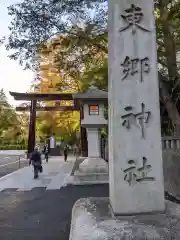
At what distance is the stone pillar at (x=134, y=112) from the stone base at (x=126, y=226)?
18 centimetres

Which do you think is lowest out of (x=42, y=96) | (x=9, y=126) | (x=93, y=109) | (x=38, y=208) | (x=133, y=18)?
(x=38, y=208)

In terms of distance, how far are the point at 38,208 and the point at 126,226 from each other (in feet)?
16.6

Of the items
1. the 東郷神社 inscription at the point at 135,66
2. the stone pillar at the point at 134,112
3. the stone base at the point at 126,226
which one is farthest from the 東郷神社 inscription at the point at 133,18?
the stone base at the point at 126,226

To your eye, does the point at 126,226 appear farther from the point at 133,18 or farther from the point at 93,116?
the point at 93,116

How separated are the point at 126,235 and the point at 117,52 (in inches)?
92.5

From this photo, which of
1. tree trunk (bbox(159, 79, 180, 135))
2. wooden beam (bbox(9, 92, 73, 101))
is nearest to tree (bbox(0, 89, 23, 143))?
wooden beam (bbox(9, 92, 73, 101))

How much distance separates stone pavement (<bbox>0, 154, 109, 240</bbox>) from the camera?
5590 mm

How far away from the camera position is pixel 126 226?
3.31m

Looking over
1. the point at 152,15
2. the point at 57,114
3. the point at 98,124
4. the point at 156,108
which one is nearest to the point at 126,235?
the point at 156,108

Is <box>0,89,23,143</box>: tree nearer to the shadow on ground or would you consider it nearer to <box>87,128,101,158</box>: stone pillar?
<box>87,128,101,158</box>: stone pillar

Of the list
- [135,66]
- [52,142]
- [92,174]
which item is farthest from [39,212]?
[52,142]

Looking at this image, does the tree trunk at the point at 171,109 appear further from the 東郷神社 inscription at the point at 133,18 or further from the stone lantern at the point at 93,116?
the 東郷神社 inscription at the point at 133,18

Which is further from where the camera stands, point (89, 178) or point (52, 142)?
point (52, 142)

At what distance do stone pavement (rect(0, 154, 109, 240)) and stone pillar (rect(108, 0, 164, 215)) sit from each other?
6.74 feet
